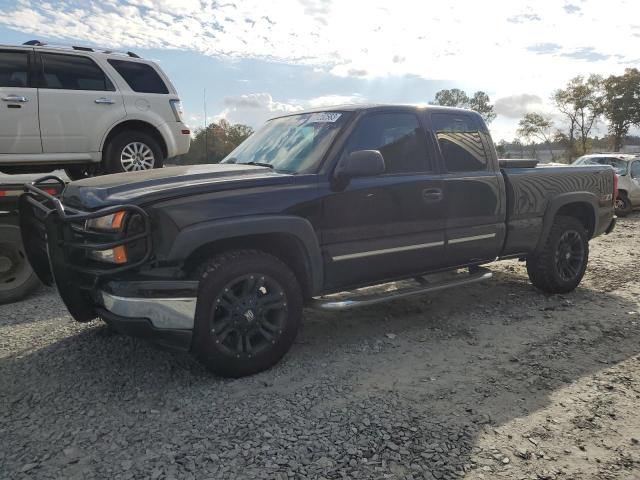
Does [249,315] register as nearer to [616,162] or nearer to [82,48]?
[82,48]

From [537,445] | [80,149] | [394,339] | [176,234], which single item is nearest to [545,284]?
[394,339]

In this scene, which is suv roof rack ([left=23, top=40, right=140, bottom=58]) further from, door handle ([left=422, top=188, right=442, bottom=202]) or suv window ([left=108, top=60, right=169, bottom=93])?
door handle ([left=422, top=188, right=442, bottom=202])

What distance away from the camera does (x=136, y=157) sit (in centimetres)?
687

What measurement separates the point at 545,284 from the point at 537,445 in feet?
9.74

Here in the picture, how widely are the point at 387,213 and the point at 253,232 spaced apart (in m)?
→ 1.15

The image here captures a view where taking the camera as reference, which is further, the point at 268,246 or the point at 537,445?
the point at 268,246

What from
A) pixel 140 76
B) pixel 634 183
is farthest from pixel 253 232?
pixel 634 183

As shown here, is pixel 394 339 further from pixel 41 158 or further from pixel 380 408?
→ pixel 41 158

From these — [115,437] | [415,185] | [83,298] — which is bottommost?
Answer: [115,437]

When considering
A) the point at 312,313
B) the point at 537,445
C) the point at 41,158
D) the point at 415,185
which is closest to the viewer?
the point at 537,445

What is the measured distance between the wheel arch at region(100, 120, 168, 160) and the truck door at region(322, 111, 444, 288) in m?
4.20

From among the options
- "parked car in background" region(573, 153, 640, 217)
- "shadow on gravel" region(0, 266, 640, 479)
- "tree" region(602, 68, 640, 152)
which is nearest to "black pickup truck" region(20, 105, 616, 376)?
"shadow on gravel" region(0, 266, 640, 479)

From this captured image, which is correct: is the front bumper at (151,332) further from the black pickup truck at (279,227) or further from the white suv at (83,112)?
the white suv at (83,112)

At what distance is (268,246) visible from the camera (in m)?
3.50
